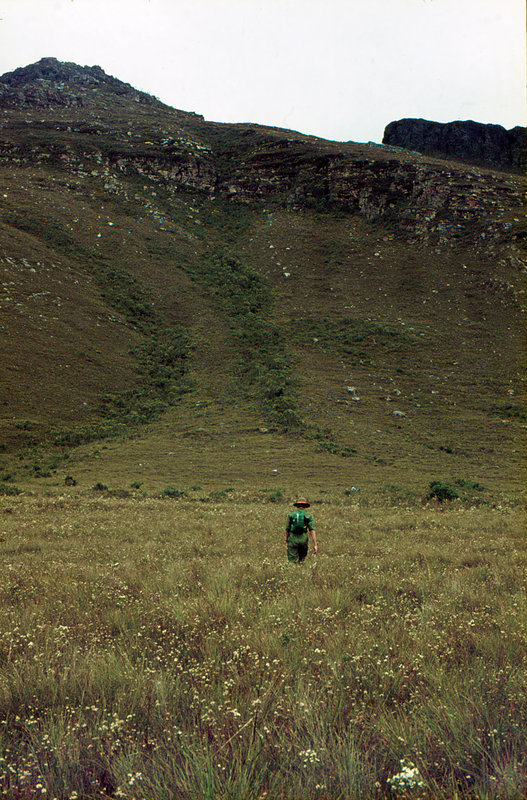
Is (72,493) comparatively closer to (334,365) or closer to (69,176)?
(334,365)

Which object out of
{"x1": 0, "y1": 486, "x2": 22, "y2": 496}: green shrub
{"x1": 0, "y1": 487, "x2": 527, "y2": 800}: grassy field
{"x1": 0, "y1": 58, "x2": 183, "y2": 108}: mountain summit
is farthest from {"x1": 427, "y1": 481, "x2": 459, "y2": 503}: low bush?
{"x1": 0, "y1": 58, "x2": 183, "y2": 108}: mountain summit

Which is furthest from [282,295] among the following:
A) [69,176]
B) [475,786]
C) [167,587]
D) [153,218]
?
[475,786]

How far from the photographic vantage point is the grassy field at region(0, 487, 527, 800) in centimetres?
237

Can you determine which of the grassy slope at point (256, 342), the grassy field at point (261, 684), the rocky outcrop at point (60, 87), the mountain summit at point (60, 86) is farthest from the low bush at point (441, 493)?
the mountain summit at point (60, 86)

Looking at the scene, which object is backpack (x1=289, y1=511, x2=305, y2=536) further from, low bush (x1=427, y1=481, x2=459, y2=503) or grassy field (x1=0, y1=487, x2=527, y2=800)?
low bush (x1=427, y1=481, x2=459, y2=503)

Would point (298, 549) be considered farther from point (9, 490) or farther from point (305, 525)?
point (9, 490)

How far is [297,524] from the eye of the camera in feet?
32.9

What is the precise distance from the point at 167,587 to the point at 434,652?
3.89m

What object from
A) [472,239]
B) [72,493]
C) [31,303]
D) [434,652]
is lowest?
[72,493]

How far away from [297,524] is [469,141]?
5904 inches

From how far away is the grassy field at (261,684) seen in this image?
2373mm

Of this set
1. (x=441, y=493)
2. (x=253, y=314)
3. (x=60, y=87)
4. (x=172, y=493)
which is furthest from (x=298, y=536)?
(x=60, y=87)

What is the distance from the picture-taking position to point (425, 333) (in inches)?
2078

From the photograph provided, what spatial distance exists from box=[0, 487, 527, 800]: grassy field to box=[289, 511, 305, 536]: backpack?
1927 millimetres
